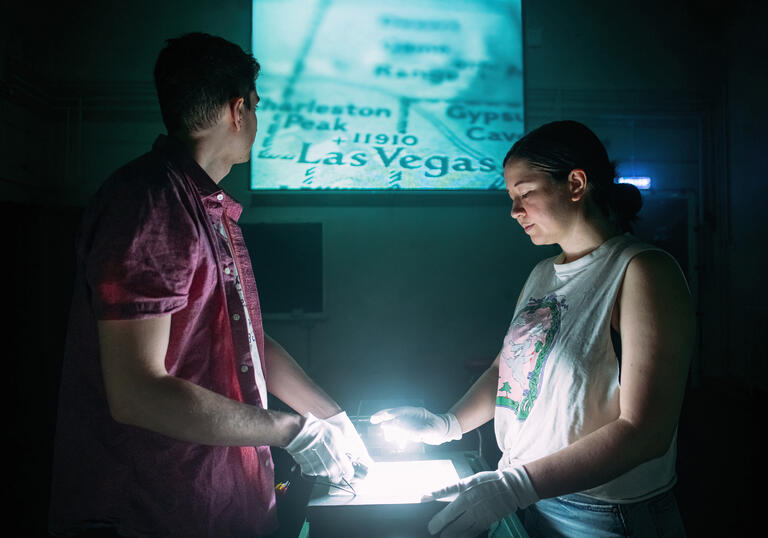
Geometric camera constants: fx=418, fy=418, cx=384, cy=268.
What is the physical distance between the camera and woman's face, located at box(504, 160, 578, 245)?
1126mm

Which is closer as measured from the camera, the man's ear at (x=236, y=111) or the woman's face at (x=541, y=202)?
the man's ear at (x=236, y=111)

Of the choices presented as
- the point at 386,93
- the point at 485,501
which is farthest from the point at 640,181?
the point at 485,501

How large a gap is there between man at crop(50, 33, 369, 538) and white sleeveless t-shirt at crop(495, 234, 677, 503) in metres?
0.46

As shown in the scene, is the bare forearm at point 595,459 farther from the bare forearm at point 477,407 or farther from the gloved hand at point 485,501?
the bare forearm at point 477,407

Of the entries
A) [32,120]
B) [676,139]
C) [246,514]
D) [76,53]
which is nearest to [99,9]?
[76,53]

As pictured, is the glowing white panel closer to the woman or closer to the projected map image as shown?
the woman

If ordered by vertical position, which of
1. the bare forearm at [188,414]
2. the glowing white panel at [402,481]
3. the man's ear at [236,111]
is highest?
the man's ear at [236,111]

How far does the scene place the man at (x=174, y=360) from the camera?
733mm

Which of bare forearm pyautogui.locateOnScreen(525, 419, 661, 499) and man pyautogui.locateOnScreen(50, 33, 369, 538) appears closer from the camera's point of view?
man pyautogui.locateOnScreen(50, 33, 369, 538)

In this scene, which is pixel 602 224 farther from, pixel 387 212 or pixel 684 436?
pixel 684 436

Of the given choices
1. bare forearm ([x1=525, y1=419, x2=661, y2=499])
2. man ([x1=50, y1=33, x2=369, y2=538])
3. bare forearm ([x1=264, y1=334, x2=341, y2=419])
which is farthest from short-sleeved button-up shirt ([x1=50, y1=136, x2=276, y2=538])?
bare forearm ([x1=525, y1=419, x2=661, y2=499])

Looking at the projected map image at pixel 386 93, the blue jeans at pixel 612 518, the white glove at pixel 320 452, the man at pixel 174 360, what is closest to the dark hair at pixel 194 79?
the man at pixel 174 360

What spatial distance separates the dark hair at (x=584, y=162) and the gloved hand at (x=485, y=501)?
A: 2.36ft

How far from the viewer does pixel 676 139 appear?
3.78 metres
